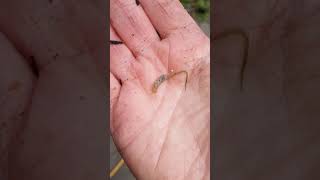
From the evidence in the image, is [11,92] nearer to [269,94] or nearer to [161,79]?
[161,79]

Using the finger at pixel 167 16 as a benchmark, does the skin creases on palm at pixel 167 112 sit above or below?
below

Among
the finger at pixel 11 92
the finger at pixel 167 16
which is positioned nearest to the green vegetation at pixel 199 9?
the finger at pixel 167 16

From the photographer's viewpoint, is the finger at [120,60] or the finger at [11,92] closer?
the finger at [11,92]

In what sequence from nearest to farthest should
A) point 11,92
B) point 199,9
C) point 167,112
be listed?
point 11,92 → point 167,112 → point 199,9

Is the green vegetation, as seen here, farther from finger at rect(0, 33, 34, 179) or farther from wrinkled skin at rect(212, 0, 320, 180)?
finger at rect(0, 33, 34, 179)

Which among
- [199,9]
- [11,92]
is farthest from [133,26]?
[199,9]

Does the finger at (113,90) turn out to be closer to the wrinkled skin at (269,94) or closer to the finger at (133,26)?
the finger at (133,26)

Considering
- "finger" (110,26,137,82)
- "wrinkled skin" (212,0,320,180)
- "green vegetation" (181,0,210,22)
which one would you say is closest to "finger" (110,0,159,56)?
"finger" (110,26,137,82)
